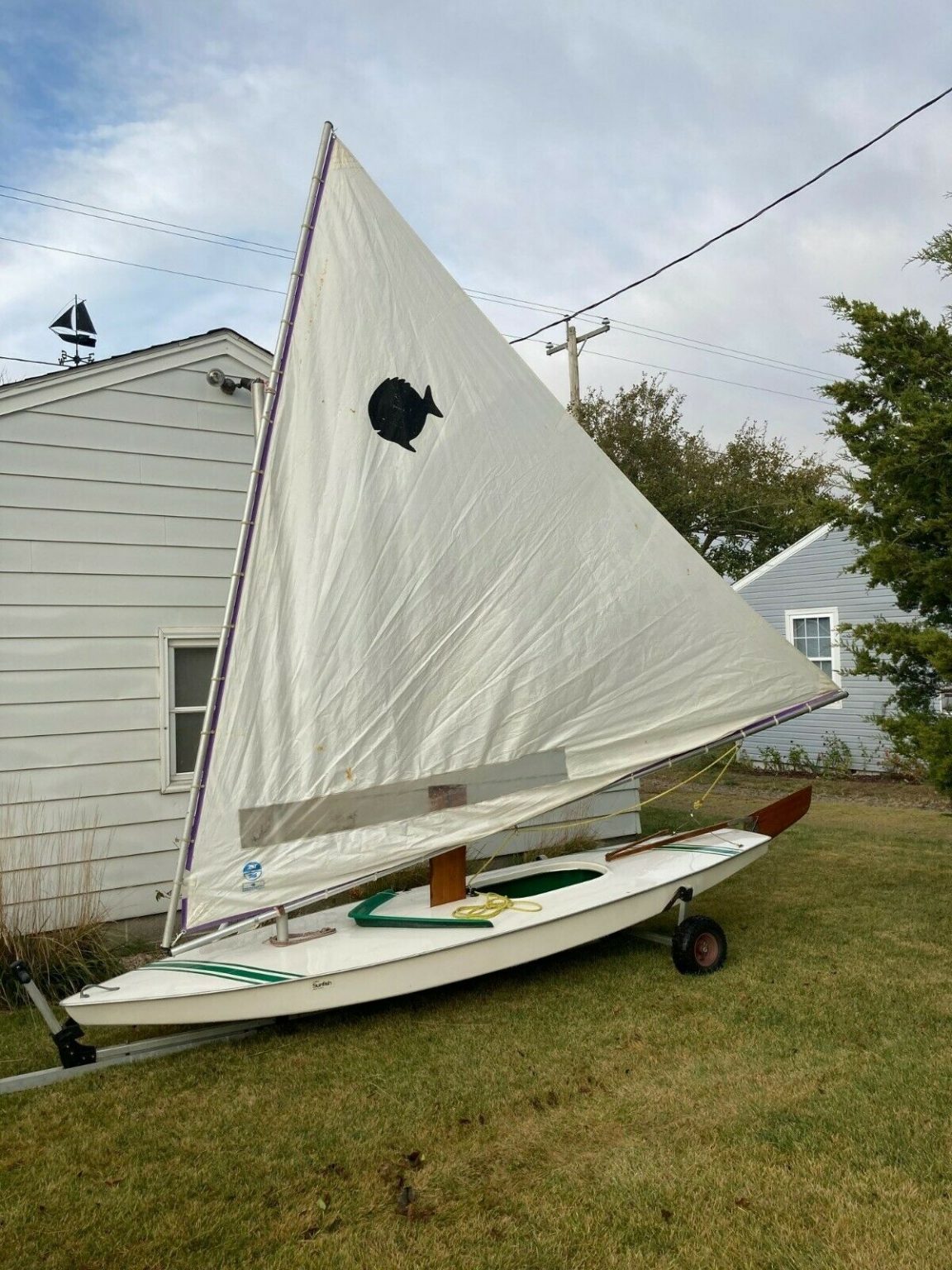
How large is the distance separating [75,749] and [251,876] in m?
2.78

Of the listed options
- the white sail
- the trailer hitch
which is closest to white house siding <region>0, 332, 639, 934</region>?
the trailer hitch

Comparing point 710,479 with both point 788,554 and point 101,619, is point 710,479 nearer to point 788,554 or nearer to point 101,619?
point 788,554

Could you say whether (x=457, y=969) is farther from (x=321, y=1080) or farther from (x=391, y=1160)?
(x=391, y=1160)

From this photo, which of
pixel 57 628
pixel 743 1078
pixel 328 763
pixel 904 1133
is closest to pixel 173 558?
pixel 57 628

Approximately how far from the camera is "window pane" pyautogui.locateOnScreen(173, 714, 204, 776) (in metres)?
7.12

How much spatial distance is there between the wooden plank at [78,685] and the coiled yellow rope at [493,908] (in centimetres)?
305

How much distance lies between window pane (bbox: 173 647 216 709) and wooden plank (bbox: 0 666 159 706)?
200mm

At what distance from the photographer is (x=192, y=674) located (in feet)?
23.9

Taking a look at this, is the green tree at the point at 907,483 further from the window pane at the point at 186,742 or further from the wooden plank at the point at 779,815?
the window pane at the point at 186,742

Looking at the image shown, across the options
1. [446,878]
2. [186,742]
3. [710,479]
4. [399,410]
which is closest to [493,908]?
[446,878]

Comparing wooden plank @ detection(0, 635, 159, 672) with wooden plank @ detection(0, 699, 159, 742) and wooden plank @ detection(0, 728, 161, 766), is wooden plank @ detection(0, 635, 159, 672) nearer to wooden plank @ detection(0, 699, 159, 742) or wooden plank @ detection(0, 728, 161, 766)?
wooden plank @ detection(0, 699, 159, 742)

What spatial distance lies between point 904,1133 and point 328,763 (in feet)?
9.18

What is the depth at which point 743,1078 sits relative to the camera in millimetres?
4164

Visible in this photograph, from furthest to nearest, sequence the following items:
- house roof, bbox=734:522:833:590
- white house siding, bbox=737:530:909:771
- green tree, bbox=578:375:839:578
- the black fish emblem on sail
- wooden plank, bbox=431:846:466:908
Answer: green tree, bbox=578:375:839:578 < house roof, bbox=734:522:833:590 < white house siding, bbox=737:530:909:771 < wooden plank, bbox=431:846:466:908 < the black fish emblem on sail
